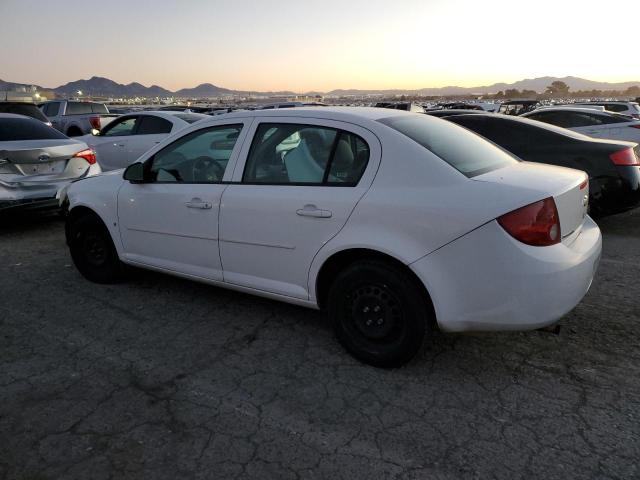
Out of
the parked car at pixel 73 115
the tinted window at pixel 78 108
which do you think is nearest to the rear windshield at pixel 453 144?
the parked car at pixel 73 115

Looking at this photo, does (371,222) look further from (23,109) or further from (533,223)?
(23,109)

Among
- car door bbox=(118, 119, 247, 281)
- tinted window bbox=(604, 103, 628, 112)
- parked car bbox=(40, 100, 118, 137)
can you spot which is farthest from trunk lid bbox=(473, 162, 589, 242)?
tinted window bbox=(604, 103, 628, 112)

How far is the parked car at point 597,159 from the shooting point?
5.88 metres

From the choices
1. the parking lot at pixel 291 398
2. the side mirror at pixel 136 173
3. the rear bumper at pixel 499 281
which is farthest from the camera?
the side mirror at pixel 136 173

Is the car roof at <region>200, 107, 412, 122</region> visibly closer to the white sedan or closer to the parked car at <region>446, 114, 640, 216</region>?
the white sedan

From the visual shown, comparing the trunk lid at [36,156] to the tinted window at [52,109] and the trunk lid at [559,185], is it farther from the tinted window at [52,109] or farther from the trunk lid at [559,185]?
the tinted window at [52,109]

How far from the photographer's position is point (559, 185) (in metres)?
2.86

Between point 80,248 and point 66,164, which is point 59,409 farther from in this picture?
point 66,164

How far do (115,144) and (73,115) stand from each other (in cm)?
855

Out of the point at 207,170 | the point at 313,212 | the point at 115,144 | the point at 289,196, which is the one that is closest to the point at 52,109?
the point at 115,144

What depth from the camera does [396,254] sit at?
2803 millimetres

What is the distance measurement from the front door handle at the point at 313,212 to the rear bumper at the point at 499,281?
63cm

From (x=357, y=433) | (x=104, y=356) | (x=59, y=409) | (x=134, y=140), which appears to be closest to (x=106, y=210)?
(x=104, y=356)

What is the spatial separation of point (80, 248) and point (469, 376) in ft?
12.2
